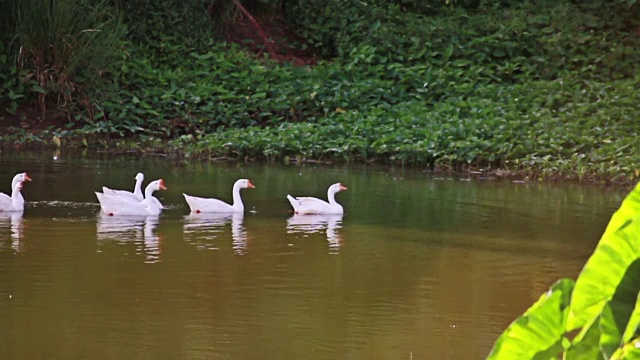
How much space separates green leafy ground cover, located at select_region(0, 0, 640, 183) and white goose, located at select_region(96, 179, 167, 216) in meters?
5.58

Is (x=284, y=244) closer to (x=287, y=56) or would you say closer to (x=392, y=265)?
(x=392, y=265)

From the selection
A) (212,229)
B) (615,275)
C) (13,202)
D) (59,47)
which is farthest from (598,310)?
(59,47)

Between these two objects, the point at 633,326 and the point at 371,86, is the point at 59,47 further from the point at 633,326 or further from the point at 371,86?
the point at 633,326

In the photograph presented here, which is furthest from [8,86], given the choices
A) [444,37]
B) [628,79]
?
[628,79]

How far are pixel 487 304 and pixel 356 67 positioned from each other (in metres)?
13.7

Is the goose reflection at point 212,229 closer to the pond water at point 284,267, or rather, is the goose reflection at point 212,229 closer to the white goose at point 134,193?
the pond water at point 284,267

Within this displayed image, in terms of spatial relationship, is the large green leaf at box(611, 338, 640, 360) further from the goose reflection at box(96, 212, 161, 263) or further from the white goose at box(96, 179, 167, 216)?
the white goose at box(96, 179, 167, 216)

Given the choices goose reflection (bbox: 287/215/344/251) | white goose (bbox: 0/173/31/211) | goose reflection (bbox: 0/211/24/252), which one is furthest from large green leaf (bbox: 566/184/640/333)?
white goose (bbox: 0/173/31/211)

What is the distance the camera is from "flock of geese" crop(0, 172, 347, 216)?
12484 mm

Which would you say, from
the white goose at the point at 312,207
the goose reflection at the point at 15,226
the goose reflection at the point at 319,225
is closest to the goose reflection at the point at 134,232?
the goose reflection at the point at 15,226

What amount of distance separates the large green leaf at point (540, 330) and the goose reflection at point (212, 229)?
7879mm

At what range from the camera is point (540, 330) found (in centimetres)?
269

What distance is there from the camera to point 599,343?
8.67 ft

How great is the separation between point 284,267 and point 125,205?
3.21m
